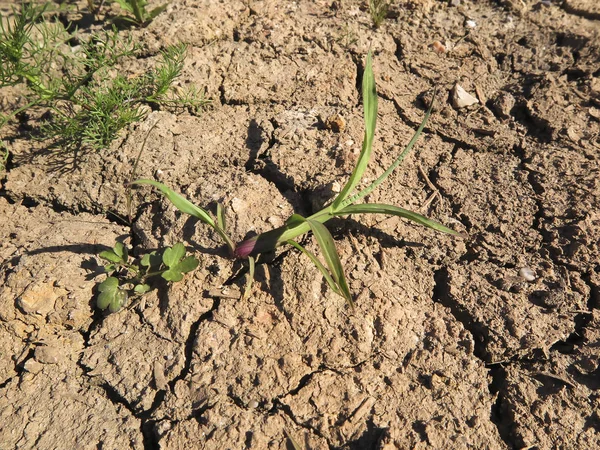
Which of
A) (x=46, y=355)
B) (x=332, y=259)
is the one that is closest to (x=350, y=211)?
(x=332, y=259)

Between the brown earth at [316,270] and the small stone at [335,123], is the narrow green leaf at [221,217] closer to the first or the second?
the brown earth at [316,270]

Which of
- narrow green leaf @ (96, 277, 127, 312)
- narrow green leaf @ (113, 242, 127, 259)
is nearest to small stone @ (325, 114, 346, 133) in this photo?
narrow green leaf @ (113, 242, 127, 259)

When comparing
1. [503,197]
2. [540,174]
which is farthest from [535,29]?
[503,197]

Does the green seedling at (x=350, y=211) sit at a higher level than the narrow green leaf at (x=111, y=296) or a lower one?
higher

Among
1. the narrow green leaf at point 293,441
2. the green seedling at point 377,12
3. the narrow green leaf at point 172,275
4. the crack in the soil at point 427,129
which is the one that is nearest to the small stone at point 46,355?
the narrow green leaf at point 172,275

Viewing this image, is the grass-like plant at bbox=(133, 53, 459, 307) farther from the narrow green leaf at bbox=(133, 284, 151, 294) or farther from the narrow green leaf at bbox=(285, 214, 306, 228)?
the narrow green leaf at bbox=(133, 284, 151, 294)

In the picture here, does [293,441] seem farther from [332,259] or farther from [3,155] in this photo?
[3,155]

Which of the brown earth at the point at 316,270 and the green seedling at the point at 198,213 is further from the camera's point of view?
the green seedling at the point at 198,213
